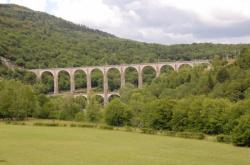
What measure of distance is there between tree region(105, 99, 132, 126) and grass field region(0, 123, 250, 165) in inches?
504

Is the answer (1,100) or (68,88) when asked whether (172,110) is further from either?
(68,88)

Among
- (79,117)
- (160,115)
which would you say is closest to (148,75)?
(79,117)

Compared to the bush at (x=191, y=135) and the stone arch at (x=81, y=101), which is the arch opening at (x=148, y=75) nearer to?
the stone arch at (x=81, y=101)

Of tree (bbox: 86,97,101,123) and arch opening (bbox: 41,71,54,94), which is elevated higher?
arch opening (bbox: 41,71,54,94)

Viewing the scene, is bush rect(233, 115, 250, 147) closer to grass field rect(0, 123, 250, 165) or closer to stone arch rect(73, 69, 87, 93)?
grass field rect(0, 123, 250, 165)

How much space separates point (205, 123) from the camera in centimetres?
7894

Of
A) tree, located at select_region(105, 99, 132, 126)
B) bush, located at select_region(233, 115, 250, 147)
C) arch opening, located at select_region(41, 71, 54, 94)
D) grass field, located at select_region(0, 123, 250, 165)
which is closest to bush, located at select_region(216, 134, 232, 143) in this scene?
grass field, located at select_region(0, 123, 250, 165)

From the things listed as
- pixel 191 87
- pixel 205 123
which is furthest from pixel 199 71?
pixel 205 123

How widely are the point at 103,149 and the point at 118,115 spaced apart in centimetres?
3534

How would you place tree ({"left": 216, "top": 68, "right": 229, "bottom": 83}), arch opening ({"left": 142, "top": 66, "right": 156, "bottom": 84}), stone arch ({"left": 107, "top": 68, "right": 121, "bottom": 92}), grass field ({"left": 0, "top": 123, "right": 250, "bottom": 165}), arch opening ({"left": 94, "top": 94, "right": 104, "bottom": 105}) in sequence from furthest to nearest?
stone arch ({"left": 107, "top": 68, "right": 121, "bottom": 92}) < arch opening ({"left": 142, "top": 66, "right": 156, "bottom": 84}) < arch opening ({"left": 94, "top": 94, "right": 104, "bottom": 105}) < tree ({"left": 216, "top": 68, "right": 229, "bottom": 83}) < grass field ({"left": 0, "top": 123, "right": 250, "bottom": 165})

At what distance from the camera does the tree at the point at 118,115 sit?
92.1 m

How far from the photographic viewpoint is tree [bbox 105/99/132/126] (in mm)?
92062

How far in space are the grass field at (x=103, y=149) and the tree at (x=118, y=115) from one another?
12808 millimetres

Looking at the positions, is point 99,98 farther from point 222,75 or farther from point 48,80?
point 222,75
